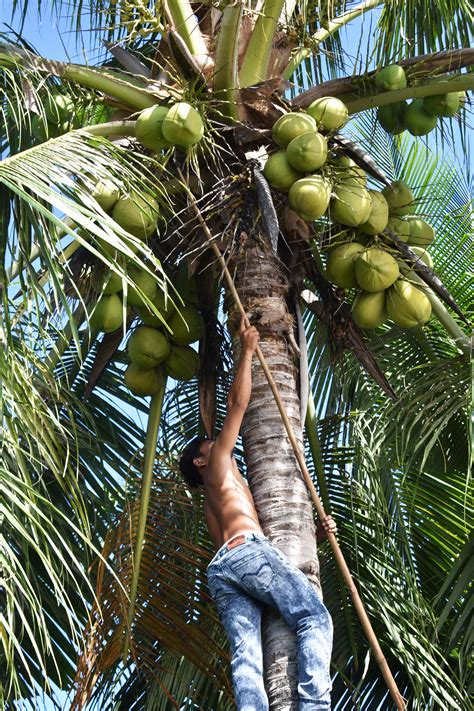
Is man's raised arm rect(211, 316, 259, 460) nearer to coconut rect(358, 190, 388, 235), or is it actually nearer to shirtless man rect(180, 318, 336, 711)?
shirtless man rect(180, 318, 336, 711)

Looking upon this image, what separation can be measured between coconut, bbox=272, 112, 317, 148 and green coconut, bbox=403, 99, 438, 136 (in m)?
0.78

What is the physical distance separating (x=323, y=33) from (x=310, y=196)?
5.22ft

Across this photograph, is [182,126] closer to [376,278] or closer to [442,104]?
[376,278]

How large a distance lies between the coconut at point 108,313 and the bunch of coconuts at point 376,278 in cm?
84

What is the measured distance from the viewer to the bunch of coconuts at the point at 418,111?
4836 millimetres

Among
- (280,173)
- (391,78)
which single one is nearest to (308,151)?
(280,173)

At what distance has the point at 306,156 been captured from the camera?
4188 millimetres

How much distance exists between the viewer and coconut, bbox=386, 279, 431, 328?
4465 millimetres

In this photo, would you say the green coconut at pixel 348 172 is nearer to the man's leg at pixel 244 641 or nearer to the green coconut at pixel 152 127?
the green coconut at pixel 152 127

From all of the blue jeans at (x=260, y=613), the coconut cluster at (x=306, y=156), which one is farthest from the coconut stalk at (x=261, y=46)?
the blue jeans at (x=260, y=613)

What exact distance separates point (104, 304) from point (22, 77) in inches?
38.3

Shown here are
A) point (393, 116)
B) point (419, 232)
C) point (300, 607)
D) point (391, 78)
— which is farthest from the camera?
point (393, 116)

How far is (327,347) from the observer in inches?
196

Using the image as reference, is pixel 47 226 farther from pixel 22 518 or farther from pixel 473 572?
pixel 473 572
